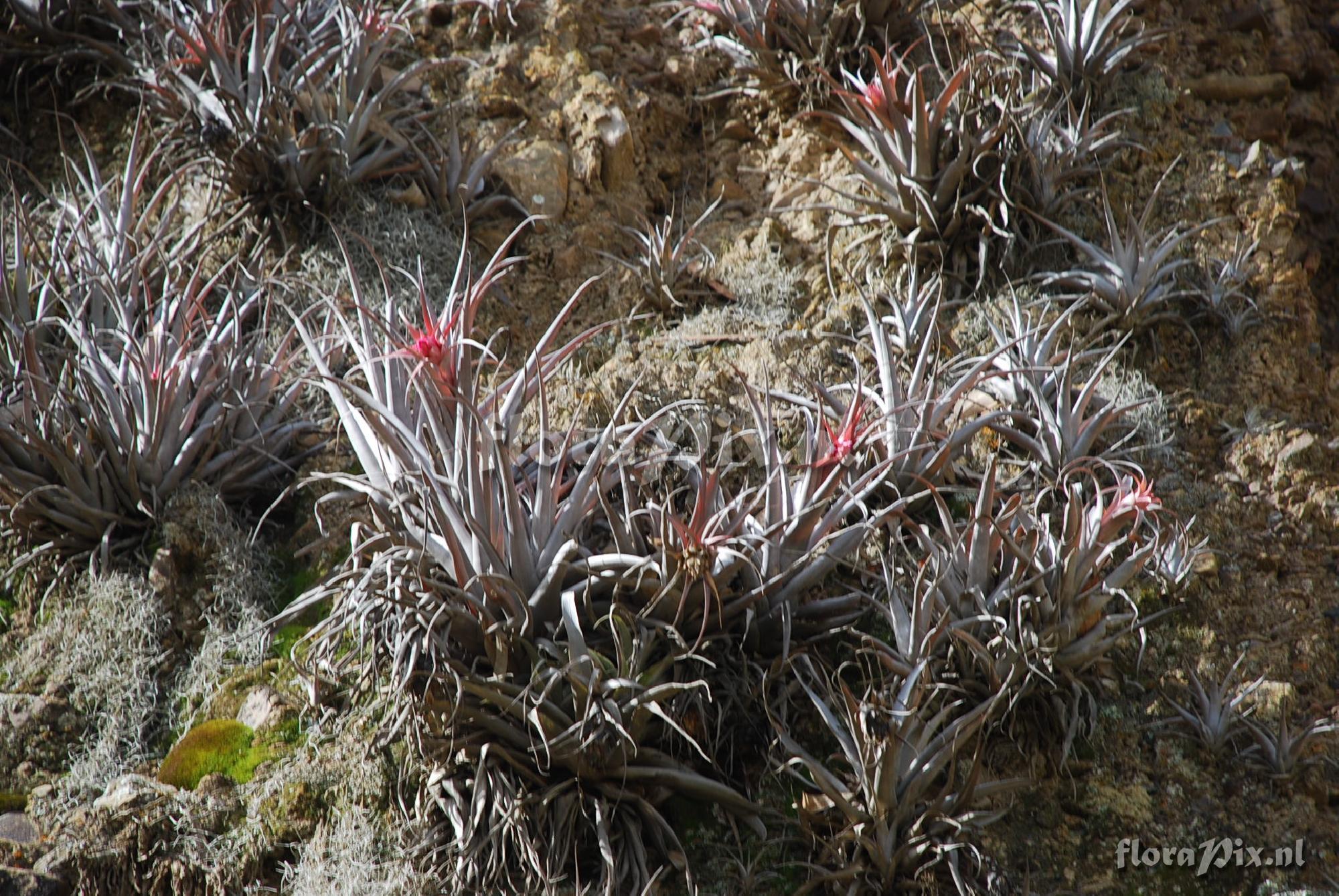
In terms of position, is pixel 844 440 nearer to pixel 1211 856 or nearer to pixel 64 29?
pixel 1211 856

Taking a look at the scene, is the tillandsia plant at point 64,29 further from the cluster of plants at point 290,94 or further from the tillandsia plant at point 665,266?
the tillandsia plant at point 665,266

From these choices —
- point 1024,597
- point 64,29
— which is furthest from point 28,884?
point 64,29

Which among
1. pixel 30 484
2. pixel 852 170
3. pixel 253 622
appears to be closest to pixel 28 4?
pixel 30 484

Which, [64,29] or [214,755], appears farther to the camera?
[64,29]

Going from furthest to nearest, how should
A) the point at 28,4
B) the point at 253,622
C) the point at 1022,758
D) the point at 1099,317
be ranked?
1. the point at 28,4
2. the point at 1099,317
3. the point at 253,622
4. the point at 1022,758

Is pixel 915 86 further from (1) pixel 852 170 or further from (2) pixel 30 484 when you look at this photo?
(2) pixel 30 484
